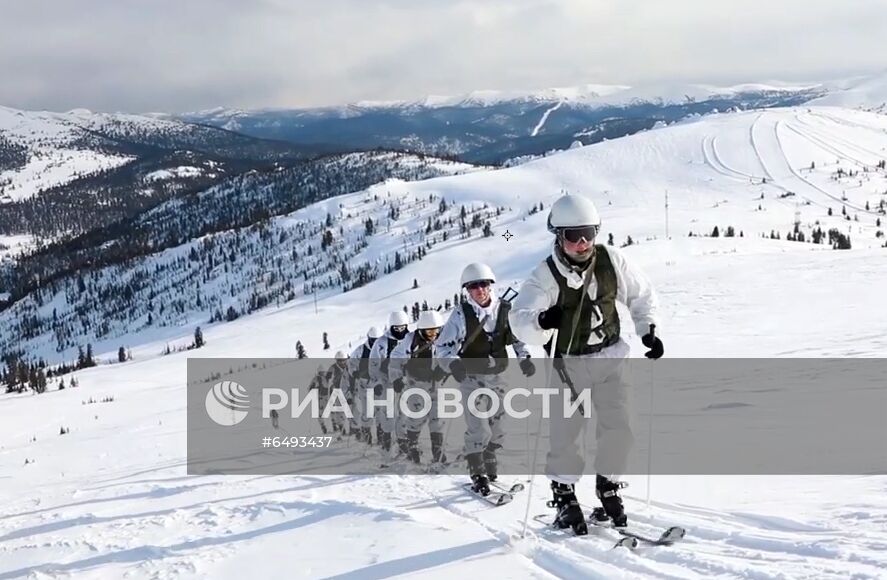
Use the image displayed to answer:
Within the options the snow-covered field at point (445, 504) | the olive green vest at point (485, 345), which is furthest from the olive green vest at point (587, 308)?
the olive green vest at point (485, 345)

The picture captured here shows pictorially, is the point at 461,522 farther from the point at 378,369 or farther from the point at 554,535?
the point at 378,369

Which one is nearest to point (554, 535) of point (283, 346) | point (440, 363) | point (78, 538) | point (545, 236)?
point (440, 363)

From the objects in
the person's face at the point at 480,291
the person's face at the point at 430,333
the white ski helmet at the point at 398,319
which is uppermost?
the person's face at the point at 480,291

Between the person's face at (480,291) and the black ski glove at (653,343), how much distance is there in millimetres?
3509

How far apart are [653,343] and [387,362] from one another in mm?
8269

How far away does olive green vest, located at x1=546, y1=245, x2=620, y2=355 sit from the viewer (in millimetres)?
5793

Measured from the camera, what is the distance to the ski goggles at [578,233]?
566cm

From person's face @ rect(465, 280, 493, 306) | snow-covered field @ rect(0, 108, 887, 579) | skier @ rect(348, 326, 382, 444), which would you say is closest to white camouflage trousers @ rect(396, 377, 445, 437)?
snow-covered field @ rect(0, 108, 887, 579)

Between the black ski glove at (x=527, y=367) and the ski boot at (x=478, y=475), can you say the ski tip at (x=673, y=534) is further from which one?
the ski boot at (x=478, y=475)

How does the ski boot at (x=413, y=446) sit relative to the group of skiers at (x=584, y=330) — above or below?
below

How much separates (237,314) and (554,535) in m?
167

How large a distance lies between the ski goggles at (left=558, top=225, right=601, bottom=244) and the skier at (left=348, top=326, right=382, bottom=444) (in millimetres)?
8885

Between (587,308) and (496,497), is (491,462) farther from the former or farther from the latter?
(587,308)

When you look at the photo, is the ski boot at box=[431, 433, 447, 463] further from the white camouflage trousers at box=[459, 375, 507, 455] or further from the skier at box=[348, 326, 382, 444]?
the skier at box=[348, 326, 382, 444]
